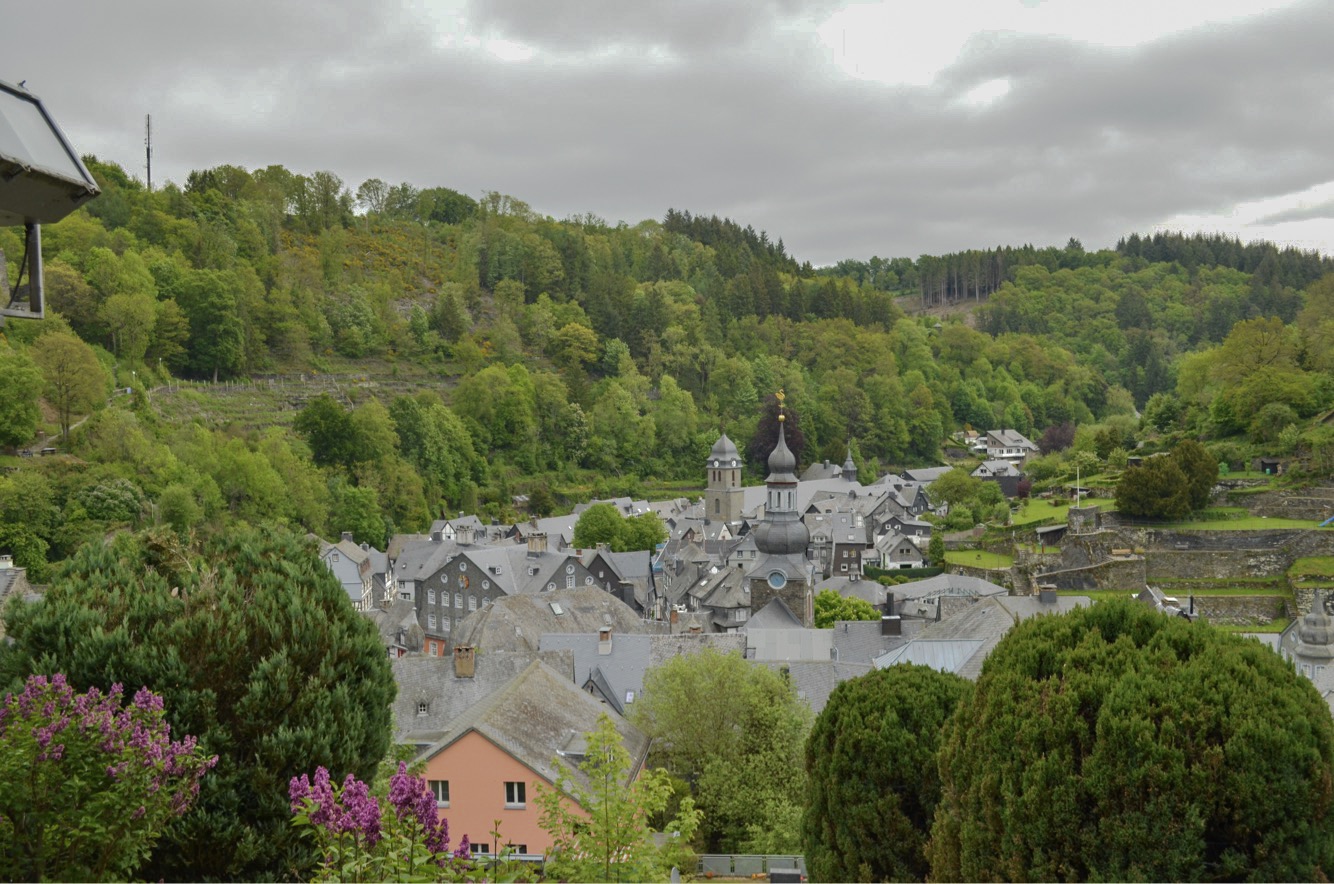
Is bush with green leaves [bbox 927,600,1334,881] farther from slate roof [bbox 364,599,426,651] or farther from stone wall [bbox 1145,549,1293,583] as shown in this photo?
stone wall [bbox 1145,549,1293,583]

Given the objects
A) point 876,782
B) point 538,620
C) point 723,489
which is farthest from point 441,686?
point 723,489

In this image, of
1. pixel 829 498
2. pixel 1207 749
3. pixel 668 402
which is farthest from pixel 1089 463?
pixel 1207 749

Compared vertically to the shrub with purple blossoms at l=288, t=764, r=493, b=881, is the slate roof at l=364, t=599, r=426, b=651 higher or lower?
lower

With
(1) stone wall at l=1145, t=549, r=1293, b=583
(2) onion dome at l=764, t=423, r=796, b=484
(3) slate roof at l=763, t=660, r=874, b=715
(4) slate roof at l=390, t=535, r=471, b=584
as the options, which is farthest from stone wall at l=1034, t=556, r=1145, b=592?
(4) slate roof at l=390, t=535, r=471, b=584

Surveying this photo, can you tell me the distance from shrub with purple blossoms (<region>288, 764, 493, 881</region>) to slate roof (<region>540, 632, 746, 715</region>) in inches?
952

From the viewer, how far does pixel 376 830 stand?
4.86 m

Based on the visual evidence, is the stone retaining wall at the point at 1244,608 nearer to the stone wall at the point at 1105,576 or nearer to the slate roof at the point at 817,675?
the stone wall at the point at 1105,576

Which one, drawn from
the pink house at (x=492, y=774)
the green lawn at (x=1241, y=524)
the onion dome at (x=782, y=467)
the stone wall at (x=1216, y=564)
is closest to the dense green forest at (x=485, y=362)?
the green lawn at (x=1241, y=524)

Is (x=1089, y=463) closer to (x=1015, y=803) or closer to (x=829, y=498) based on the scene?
(x=829, y=498)

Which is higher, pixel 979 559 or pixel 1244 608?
pixel 979 559

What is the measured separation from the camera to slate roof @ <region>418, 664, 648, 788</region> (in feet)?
62.0

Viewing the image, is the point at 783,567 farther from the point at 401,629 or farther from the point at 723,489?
the point at 723,489

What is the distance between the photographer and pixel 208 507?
51.1m

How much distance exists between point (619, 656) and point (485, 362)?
67.1 meters
